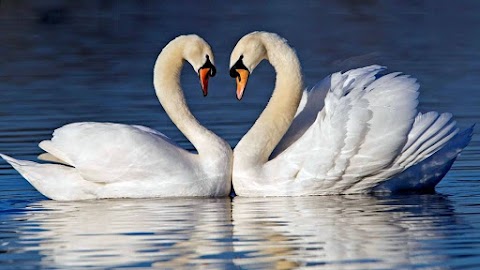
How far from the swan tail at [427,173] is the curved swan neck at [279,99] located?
3.36ft

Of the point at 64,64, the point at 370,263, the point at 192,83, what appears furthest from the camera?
the point at 64,64

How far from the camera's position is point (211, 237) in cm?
1145

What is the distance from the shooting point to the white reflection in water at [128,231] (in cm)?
1066

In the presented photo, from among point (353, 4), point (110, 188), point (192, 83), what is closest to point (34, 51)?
point (192, 83)

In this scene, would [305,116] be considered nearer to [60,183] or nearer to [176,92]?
[176,92]

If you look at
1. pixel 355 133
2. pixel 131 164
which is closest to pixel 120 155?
pixel 131 164

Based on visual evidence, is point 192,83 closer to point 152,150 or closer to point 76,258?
point 152,150

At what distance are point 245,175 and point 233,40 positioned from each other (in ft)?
43.0

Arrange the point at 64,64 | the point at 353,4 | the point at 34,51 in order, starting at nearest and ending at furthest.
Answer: the point at 64,64 → the point at 34,51 → the point at 353,4

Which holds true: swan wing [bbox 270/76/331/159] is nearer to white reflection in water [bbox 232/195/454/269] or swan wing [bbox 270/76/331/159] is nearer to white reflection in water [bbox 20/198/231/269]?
white reflection in water [bbox 232/195/454/269]

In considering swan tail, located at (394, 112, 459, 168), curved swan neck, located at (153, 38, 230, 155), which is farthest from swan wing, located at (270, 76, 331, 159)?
swan tail, located at (394, 112, 459, 168)

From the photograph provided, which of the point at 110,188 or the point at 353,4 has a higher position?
the point at 110,188

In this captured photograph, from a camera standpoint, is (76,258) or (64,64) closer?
(76,258)

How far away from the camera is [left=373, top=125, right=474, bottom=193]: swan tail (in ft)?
45.0
